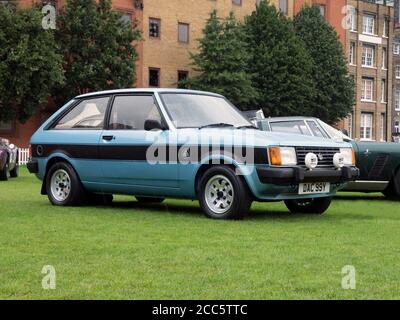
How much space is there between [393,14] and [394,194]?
61486mm

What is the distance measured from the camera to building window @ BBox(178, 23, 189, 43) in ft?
167

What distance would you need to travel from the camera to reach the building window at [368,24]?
222ft

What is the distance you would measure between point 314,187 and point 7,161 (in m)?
11.6

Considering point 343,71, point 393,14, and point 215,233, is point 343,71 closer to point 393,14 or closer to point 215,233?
point 393,14

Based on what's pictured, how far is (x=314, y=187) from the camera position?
9133 mm

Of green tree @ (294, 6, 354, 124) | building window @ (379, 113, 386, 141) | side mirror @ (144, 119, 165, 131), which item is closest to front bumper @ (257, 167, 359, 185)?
side mirror @ (144, 119, 165, 131)

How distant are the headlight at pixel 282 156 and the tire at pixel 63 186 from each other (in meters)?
3.41

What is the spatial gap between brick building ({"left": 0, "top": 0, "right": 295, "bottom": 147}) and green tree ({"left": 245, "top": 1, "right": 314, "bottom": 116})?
4.21 m

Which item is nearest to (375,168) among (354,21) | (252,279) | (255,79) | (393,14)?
(252,279)

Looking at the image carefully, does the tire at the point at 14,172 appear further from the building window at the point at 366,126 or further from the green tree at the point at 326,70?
the building window at the point at 366,126

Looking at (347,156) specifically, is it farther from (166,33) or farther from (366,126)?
(366,126)

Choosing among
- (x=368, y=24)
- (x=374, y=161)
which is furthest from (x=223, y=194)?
(x=368, y=24)

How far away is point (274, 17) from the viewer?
49625mm

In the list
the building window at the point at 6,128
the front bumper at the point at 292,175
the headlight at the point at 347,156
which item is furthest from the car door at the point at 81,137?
the building window at the point at 6,128
